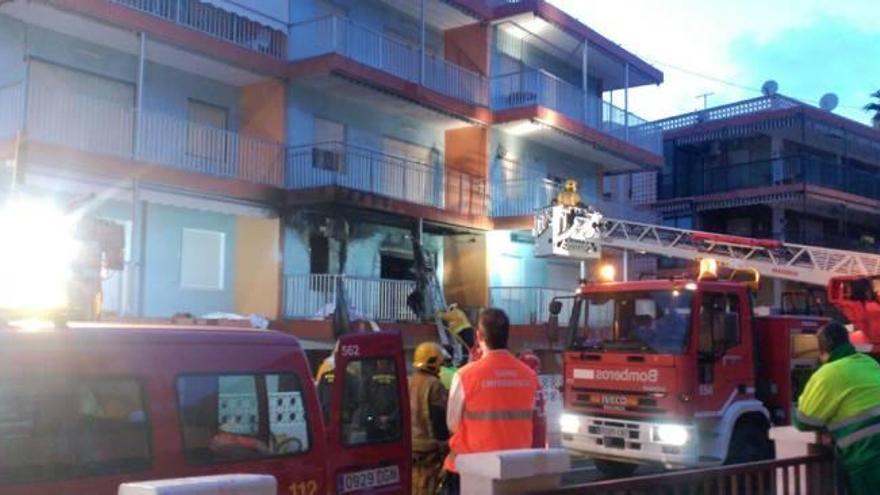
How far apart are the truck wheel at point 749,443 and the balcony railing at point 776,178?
887 inches

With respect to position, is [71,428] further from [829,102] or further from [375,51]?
[829,102]

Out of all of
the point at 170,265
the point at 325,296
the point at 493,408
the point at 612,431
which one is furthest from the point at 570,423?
the point at 170,265

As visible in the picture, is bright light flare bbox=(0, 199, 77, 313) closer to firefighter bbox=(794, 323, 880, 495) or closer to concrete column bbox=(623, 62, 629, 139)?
firefighter bbox=(794, 323, 880, 495)

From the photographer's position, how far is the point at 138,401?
444cm

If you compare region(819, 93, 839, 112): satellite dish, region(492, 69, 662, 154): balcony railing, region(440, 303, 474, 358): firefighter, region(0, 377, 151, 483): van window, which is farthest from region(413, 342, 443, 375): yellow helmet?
region(819, 93, 839, 112): satellite dish

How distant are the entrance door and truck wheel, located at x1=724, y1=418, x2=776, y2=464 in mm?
5770

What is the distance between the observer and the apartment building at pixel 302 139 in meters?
15.7

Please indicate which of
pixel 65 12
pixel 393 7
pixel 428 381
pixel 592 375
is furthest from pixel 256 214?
pixel 428 381

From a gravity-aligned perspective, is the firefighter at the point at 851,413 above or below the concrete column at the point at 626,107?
below

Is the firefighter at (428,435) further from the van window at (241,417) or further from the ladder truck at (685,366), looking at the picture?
the ladder truck at (685,366)

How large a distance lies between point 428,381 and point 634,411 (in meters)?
4.57

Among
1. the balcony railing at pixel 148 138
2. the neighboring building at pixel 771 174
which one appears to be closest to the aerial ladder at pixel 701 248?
the balcony railing at pixel 148 138

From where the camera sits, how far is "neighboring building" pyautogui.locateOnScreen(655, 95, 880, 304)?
31.9 metres

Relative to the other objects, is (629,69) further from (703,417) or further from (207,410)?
(207,410)
